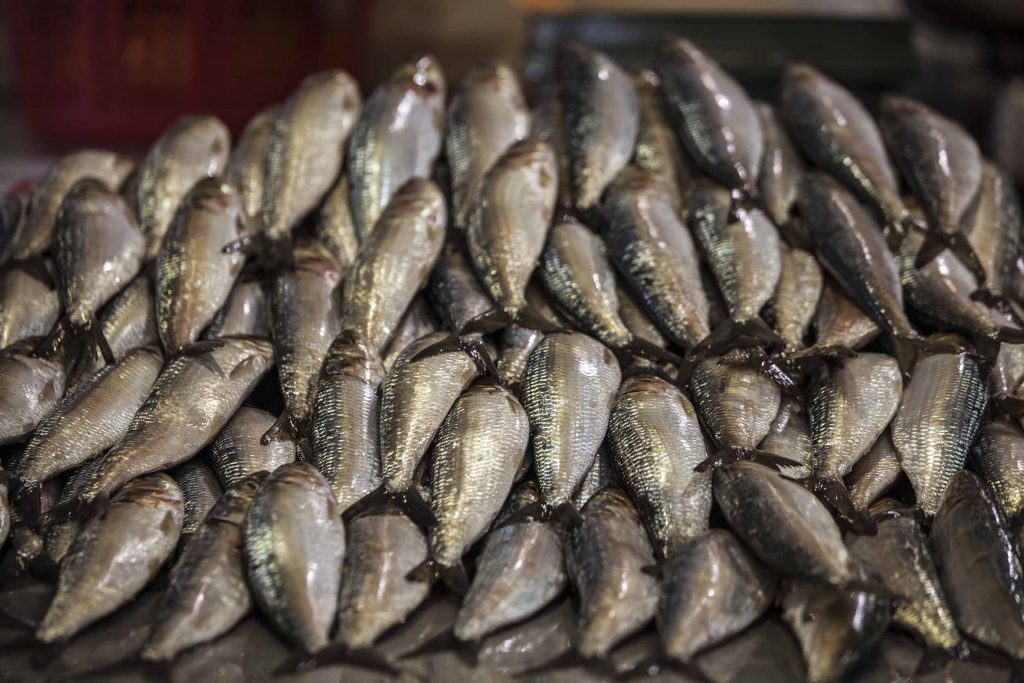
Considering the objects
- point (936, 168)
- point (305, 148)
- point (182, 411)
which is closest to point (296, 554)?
point (182, 411)

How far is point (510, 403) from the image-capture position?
2.12 meters

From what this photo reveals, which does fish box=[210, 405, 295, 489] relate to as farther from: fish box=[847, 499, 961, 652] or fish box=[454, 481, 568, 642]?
fish box=[847, 499, 961, 652]

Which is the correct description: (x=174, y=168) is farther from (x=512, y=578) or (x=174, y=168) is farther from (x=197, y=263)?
(x=512, y=578)

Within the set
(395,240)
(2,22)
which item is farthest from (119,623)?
(2,22)

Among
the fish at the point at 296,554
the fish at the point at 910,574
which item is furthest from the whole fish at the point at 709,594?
the fish at the point at 296,554

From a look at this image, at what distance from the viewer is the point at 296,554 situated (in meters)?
1.79

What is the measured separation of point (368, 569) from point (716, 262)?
1.36 meters

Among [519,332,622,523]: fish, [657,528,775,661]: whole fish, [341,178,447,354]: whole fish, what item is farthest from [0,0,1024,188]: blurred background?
[657,528,775,661]: whole fish

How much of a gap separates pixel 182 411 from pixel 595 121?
1.60 meters

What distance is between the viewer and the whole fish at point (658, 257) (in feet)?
7.94

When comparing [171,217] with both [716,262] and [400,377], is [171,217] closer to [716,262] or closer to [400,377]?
[400,377]

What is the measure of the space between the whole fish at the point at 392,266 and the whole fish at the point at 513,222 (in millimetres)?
128

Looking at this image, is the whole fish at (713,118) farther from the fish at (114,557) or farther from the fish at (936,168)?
the fish at (114,557)

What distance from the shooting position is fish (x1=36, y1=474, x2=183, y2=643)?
1.75 m
